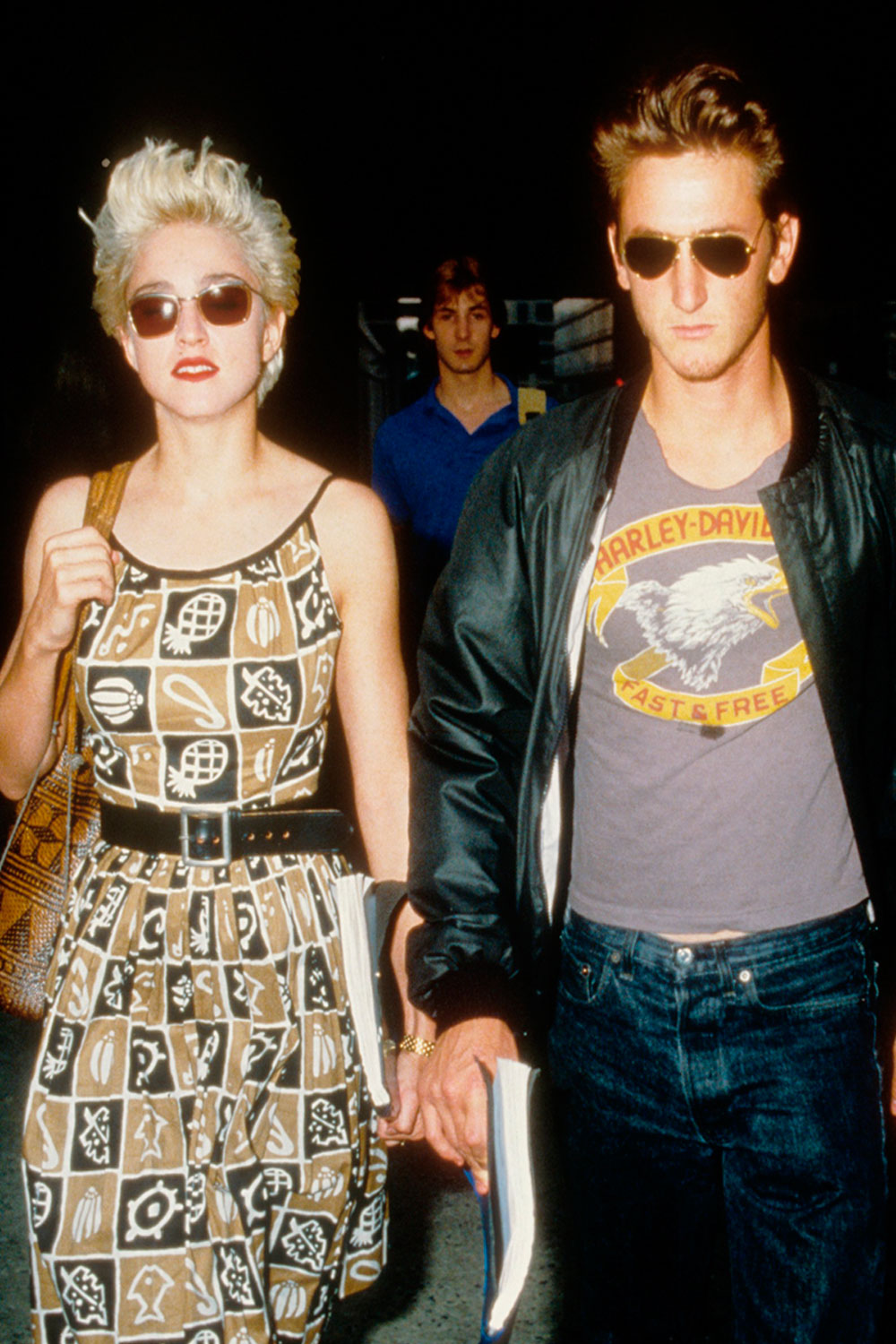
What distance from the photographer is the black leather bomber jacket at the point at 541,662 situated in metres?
1.90

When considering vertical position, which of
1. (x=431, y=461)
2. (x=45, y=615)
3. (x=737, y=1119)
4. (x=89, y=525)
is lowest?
(x=737, y=1119)

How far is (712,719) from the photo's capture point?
1.95 m

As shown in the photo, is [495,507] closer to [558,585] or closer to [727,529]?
[558,585]

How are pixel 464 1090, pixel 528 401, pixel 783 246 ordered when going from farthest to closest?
pixel 528 401, pixel 783 246, pixel 464 1090

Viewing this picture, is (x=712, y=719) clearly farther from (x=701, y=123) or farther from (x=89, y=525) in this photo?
(x=89, y=525)

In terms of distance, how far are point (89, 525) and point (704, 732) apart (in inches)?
46.9

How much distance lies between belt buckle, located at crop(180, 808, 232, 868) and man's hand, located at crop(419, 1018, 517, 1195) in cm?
59

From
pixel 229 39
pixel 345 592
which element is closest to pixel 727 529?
pixel 345 592

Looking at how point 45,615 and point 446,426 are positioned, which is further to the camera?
point 446,426

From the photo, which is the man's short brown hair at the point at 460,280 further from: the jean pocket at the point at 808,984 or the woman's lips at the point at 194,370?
the jean pocket at the point at 808,984

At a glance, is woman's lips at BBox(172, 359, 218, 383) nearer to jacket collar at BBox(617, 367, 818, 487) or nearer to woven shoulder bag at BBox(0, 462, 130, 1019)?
woven shoulder bag at BBox(0, 462, 130, 1019)

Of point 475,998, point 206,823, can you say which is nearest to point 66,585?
point 206,823

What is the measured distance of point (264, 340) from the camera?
2457 mm

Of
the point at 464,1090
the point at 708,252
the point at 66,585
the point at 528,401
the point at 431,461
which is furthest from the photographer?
the point at 528,401
